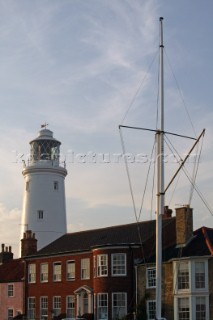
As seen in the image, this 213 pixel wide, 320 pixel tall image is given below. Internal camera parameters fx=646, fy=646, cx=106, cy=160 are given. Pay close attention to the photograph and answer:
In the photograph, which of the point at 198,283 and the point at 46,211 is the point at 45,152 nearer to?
the point at 46,211

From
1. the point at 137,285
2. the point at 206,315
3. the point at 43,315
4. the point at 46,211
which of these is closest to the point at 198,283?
the point at 206,315

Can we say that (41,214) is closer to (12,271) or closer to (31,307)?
(12,271)

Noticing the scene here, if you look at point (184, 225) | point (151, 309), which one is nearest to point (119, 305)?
point (151, 309)

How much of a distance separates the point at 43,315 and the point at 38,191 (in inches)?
580

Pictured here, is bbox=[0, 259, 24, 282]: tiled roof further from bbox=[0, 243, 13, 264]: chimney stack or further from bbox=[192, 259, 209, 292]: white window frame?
bbox=[192, 259, 209, 292]: white window frame

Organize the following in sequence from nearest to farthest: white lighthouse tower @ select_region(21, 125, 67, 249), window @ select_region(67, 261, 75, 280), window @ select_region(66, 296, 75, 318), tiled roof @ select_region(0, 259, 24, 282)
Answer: window @ select_region(66, 296, 75, 318), window @ select_region(67, 261, 75, 280), tiled roof @ select_region(0, 259, 24, 282), white lighthouse tower @ select_region(21, 125, 67, 249)

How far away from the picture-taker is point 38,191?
210 ft

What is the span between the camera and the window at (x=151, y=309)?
44.4 meters

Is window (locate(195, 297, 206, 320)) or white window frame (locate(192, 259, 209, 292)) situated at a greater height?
white window frame (locate(192, 259, 209, 292))

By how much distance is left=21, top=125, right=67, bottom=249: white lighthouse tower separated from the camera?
2499 inches

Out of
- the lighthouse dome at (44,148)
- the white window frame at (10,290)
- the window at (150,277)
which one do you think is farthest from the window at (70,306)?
the lighthouse dome at (44,148)

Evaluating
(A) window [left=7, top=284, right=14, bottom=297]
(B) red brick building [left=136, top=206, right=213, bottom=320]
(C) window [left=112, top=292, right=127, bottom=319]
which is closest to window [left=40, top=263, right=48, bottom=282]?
(A) window [left=7, top=284, right=14, bottom=297]

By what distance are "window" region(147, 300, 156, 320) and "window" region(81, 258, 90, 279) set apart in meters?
6.83

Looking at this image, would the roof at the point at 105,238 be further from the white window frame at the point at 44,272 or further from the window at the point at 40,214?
the window at the point at 40,214
